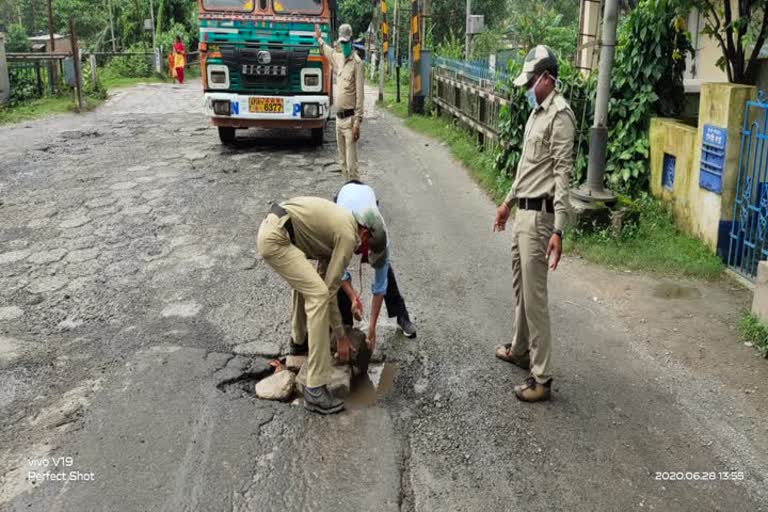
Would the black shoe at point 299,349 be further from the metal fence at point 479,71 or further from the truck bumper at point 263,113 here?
the truck bumper at point 263,113

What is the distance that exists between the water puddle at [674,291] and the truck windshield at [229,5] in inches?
296

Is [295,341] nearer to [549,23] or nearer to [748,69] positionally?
[748,69]

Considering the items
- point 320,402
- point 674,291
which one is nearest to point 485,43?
point 674,291

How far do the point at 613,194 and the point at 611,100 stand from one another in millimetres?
1482

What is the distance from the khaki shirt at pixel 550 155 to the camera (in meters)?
3.97

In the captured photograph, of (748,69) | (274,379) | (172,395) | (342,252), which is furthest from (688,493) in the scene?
(748,69)

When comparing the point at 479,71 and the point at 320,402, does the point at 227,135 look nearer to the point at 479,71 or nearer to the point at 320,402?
the point at 479,71

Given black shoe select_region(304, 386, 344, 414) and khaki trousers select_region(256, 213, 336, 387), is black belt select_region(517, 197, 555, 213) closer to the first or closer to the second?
khaki trousers select_region(256, 213, 336, 387)

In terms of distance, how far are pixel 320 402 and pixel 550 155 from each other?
190 centimetres

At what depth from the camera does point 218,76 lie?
A: 10.7 meters

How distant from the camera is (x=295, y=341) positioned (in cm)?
466

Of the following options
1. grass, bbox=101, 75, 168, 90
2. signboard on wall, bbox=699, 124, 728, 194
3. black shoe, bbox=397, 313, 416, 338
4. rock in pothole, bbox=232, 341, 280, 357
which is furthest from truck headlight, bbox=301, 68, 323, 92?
grass, bbox=101, 75, 168, 90

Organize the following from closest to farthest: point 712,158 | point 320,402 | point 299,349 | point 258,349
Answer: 1. point 320,402
2. point 299,349
3. point 258,349
4. point 712,158

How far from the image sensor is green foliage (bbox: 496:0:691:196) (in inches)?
296
